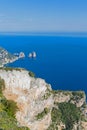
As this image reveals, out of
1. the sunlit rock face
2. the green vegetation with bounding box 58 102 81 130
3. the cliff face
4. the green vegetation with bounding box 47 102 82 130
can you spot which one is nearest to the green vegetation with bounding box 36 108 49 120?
the cliff face

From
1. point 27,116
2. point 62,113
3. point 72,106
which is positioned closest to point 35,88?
point 27,116

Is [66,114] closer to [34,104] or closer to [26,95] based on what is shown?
[34,104]

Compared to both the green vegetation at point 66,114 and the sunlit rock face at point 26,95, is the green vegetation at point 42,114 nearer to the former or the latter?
the sunlit rock face at point 26,95

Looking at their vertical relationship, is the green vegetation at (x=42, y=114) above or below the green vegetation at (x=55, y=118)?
above

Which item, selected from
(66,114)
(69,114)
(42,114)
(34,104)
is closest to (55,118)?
(66,114)

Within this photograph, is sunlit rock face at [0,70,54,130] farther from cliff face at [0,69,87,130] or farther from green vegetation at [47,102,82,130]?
green vegetation at [47,102,82,130]

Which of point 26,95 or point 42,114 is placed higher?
point 26,95

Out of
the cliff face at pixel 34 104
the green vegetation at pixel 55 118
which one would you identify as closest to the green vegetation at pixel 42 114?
the cliff face at pixel 34 104

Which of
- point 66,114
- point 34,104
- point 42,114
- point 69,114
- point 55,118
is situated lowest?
point 69,114
